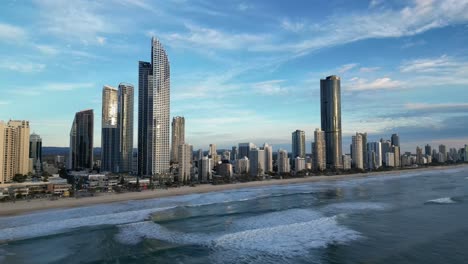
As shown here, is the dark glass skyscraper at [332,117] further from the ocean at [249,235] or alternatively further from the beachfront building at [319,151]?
the ocean at [249,235]

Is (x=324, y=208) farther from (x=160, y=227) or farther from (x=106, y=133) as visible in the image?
(x=106, y=133)

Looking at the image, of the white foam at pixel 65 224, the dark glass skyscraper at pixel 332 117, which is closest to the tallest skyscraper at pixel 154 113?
the white foam at pixel 65 224

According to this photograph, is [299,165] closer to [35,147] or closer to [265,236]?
[35,147]

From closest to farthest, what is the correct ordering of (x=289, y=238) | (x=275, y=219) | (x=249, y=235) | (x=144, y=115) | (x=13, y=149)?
(x=289, y=238), (x=249, y=235), (x=275, y=219), (x=13, y=149), (x=144, y=115)

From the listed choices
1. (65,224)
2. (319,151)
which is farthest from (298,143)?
(65,224)

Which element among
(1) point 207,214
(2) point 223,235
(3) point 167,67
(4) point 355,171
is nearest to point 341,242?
(2) point 223,235

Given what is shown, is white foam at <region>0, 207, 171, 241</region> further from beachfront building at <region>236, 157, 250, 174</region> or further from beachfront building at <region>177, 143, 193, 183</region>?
beachfront building at <region>236, 157, 250, 174</region>
